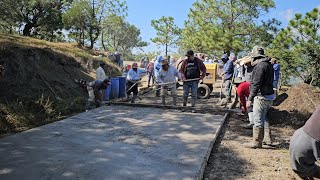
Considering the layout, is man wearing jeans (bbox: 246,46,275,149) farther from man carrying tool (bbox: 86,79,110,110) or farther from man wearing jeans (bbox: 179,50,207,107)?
man carrying tool (bbox: 86,79,110,110)

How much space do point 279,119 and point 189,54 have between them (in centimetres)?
280

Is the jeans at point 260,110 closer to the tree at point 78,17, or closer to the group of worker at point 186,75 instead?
the group of worker at point 186,75

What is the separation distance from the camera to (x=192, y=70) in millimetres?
8852

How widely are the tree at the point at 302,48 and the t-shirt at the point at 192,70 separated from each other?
4.64 meters

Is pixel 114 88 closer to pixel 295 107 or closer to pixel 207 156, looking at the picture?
pixel 295 107

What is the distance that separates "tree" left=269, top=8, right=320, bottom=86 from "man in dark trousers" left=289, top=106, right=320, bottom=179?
348 inches

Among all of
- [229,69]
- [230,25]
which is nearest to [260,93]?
[229,69]

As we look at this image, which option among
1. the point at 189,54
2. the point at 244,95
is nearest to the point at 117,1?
the point at 189,54

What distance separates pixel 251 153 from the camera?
5.28m

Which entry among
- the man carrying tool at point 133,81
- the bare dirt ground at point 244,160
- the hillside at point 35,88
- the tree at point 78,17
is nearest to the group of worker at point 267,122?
the bare dirt ground at point 244,160

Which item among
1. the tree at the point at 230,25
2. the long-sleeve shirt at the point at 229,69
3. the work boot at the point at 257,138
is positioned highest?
the tree at the point at 230,25

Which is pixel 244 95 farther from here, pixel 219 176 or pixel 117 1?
pixel 117 1

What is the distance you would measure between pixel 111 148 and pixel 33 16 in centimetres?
2289

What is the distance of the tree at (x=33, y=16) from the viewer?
2362 cm
